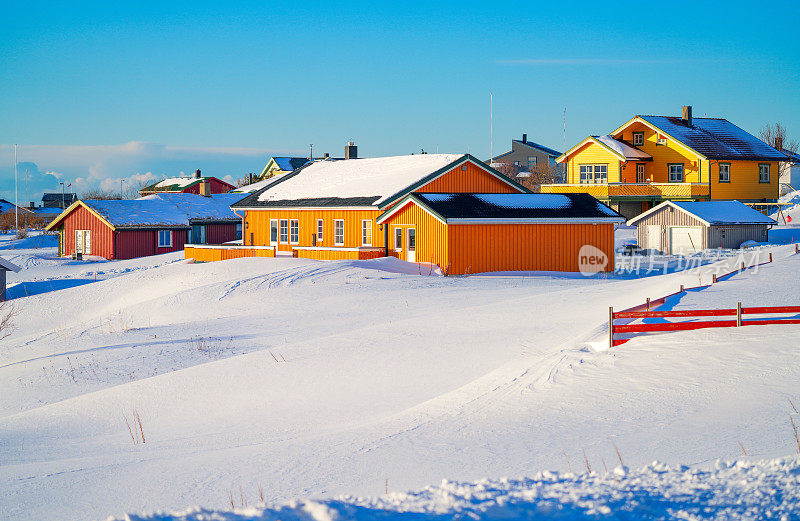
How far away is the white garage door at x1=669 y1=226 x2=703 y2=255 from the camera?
137ft

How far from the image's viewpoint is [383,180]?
42062 mm

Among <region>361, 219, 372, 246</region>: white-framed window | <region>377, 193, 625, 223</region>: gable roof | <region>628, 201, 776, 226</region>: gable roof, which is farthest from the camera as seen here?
<region>628, 201, 776, 226</region>: gable roof

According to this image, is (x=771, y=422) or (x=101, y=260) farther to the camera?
(x=101, y=260)

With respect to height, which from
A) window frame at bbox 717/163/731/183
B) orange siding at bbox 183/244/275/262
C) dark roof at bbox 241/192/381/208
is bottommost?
orange siding at bbox 183/244/275/262

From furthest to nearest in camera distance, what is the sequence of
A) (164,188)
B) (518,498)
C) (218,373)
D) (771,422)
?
(164,188), (218,373), (771,422), (518,498)

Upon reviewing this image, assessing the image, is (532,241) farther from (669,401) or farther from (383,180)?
(669,401)

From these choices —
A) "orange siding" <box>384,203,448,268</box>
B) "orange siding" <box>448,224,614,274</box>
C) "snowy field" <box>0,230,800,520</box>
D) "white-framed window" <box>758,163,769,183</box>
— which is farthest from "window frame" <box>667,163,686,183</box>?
"snowy field" <box>0,230,800,520</box>

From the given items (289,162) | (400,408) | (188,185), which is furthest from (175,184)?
(400,408)

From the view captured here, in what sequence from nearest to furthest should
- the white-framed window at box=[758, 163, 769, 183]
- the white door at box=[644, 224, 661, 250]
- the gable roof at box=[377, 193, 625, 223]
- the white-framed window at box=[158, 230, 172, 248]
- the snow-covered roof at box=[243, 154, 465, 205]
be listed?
the gable roof at box=[377, 193, 625, 223] → the snow-covered roof at box=[243, 154, 465, 205] → the white door at box=[644, 224, 661, 250] → the white-framed window at box=[758, 163, 769, 183] → the white-framed window at box=[158, 230, 172, 248]

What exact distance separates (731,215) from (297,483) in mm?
39030

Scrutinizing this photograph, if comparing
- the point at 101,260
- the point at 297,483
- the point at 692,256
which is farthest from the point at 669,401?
the point at 101,260

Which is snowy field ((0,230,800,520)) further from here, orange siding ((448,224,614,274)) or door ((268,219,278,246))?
door ((268,219,278,246))

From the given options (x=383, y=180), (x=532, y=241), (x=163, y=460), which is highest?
(x=383, y=180)

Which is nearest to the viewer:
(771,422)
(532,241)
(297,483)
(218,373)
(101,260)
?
(297,483)
